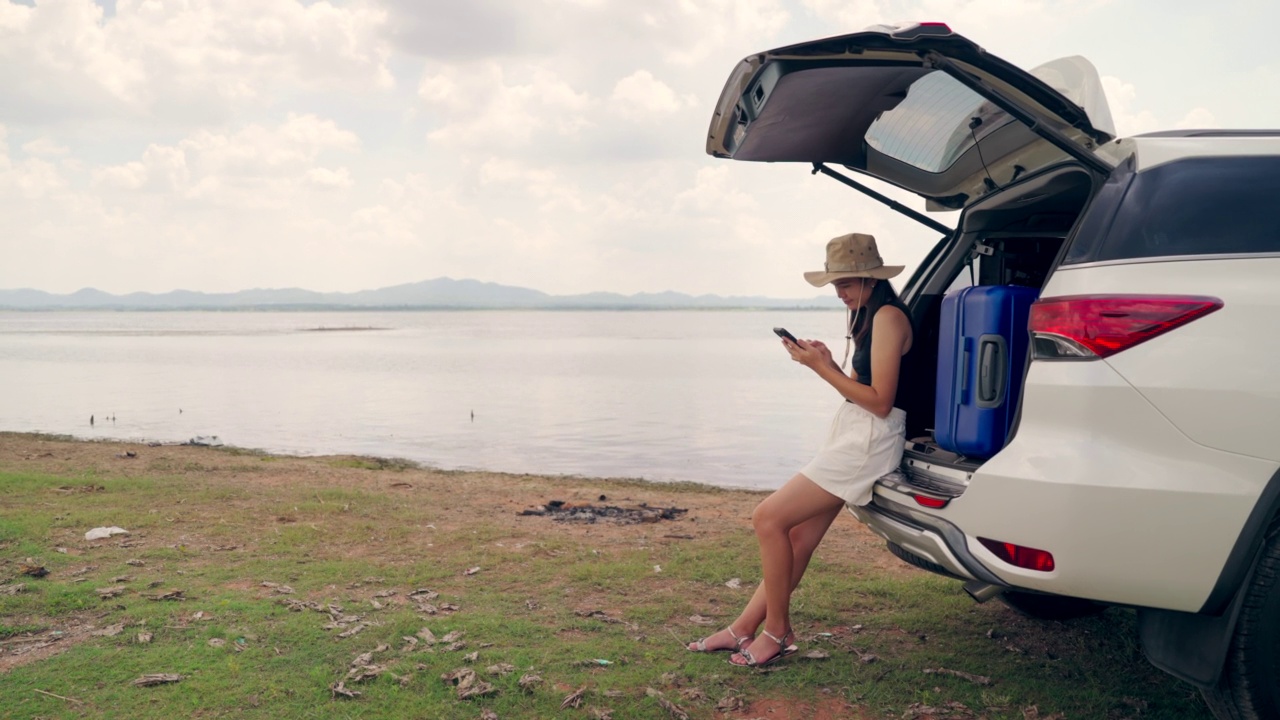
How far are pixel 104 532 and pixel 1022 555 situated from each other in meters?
6.55

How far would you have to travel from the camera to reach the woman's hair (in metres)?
4.43

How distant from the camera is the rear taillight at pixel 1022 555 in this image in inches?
127

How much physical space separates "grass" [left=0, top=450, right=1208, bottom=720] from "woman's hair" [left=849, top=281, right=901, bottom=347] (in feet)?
5.18

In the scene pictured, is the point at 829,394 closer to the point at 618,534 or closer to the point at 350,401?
the point at 350,401

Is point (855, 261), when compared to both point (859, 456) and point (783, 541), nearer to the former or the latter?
point (859, 456)

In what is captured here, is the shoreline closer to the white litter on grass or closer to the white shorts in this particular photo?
the white litter on grass

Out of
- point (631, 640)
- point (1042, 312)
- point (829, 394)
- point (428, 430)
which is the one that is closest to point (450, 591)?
point (631, 640)

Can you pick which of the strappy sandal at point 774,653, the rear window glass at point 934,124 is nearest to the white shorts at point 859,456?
the strappy sandal at point 774,653

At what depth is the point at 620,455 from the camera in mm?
17297

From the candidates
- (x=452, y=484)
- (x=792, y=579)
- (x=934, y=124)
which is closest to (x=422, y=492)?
(x=452, y=484)

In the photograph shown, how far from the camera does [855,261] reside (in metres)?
4.37

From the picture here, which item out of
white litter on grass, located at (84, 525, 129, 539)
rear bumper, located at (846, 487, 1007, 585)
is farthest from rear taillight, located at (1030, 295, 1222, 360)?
white litter on grass, located at (84, 525, 129, 539)

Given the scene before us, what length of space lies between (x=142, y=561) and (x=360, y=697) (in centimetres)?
311

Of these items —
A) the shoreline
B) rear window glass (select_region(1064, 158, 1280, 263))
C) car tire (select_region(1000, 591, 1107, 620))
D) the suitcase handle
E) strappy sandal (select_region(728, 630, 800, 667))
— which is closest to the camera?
rear window glass (select_region(1064, 158, 1280, 263))
